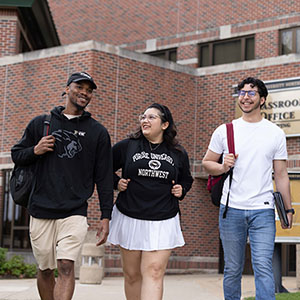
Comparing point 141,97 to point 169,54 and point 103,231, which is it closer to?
point 169,54

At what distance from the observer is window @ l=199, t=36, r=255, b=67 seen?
768 inches

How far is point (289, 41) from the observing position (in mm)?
18891

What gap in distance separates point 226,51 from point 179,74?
280 centimetres

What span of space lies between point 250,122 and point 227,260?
128cm

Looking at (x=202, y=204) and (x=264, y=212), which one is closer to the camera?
(x=264, y=212)

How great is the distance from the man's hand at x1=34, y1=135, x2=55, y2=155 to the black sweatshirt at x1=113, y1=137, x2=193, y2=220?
0.86 meters

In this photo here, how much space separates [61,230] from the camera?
5.63 m

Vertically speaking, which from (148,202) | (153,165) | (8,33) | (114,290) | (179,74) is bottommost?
(114,290)

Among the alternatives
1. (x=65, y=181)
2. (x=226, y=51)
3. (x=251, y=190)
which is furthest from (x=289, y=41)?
(x=65, y=181)

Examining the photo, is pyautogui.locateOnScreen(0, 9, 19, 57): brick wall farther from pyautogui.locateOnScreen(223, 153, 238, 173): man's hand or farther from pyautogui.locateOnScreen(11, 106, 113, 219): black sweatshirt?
pyautogui.locateOnScreen(223, 153, 238, 173): man's hand

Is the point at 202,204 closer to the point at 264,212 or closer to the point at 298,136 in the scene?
the point at 298,136

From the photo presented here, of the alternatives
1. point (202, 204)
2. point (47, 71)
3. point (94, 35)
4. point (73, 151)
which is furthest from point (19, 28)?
point (73, 151)

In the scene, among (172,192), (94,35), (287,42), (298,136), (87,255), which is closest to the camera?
(172,192)

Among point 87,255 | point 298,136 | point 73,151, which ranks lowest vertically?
point 87,255
